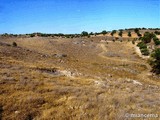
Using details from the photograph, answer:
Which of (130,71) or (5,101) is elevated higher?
(5,101)

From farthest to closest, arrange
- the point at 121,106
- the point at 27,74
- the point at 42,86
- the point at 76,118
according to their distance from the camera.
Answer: the point at 27,74 → the point at 42,86 → the point at 121,106 → the point at 76,118

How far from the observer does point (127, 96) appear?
18.2 meters

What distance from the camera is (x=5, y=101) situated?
15438 mm

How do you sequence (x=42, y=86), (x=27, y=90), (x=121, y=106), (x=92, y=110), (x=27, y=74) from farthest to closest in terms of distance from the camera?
(x=27, y=74), (x=42, y=86), (x=27, y=90), (x=121, y=106), (x=92, y=110)

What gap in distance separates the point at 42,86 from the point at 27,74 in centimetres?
375

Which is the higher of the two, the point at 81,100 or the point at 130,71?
the point at 81,100

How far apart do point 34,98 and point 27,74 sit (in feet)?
21.2

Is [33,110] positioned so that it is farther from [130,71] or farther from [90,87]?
[130,71]

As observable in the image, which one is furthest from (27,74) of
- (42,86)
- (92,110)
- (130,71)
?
(130,71)

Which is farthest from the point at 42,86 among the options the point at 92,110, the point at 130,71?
the point at 130,71

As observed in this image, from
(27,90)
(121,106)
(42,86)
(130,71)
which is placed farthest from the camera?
(130,71)

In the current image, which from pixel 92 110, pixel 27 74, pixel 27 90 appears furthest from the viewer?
pixel 27 74

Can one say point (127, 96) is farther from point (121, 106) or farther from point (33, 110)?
point (33, 110)

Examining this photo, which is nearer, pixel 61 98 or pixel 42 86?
pixel 61 98
